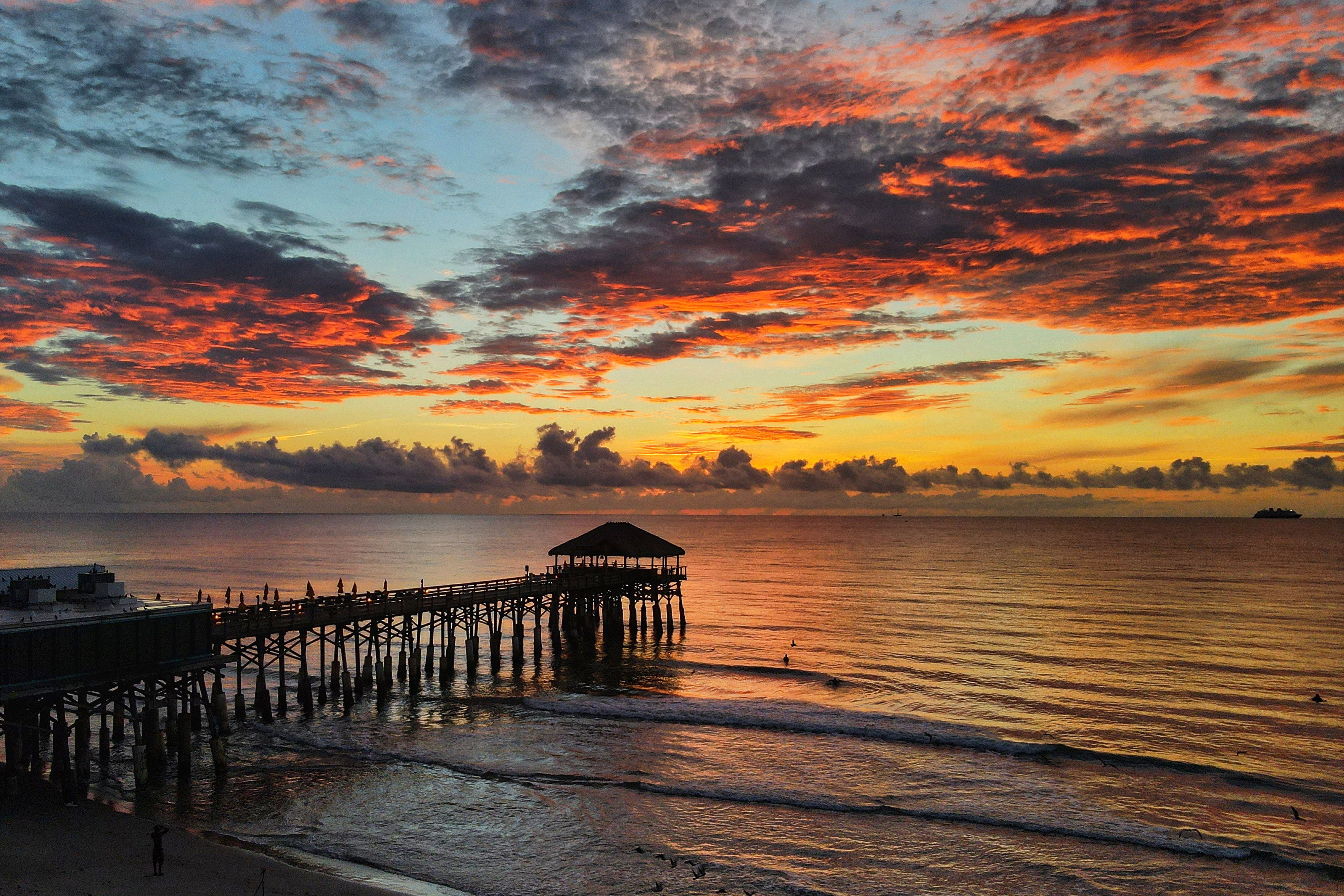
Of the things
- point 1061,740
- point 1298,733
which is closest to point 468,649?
point 1061,740

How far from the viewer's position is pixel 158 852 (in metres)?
20.5

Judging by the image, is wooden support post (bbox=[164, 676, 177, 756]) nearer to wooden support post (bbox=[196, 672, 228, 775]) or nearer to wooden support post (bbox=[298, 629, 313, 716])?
wooden support post (bbox=[196, 672, 228, 775])

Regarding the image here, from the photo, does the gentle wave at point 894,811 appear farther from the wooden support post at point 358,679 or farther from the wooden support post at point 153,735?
the wooden support post at point 358,679

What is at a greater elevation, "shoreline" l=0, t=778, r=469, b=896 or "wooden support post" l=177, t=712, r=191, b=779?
"wooden support post" l=177, t=712, r=191, b=779

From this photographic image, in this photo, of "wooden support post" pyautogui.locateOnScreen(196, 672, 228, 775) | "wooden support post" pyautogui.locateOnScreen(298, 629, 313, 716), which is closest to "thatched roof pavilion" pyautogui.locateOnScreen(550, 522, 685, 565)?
"wooden support post" pyautogui.locateOnScreen(298, 629, 313, 716)

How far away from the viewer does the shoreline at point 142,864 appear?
782 inches

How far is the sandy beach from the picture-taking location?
64.9 ft

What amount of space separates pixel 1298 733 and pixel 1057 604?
4788 centimetres

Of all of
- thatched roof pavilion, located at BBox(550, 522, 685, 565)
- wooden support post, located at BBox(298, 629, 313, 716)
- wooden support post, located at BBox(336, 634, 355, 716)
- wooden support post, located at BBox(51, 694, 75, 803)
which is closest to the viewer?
wooden support post, located at BBox(51, 694, 75, 803)

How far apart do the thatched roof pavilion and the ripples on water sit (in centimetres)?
720

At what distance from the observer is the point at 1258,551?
550ft

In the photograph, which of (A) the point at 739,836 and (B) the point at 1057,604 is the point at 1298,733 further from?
(B) the point at 1057,604

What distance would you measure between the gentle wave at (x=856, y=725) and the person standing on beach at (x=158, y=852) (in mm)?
19582

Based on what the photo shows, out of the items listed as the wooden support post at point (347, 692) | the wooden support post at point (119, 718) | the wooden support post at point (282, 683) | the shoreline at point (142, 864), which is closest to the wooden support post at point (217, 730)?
the wooden support post at point (119, 718)
